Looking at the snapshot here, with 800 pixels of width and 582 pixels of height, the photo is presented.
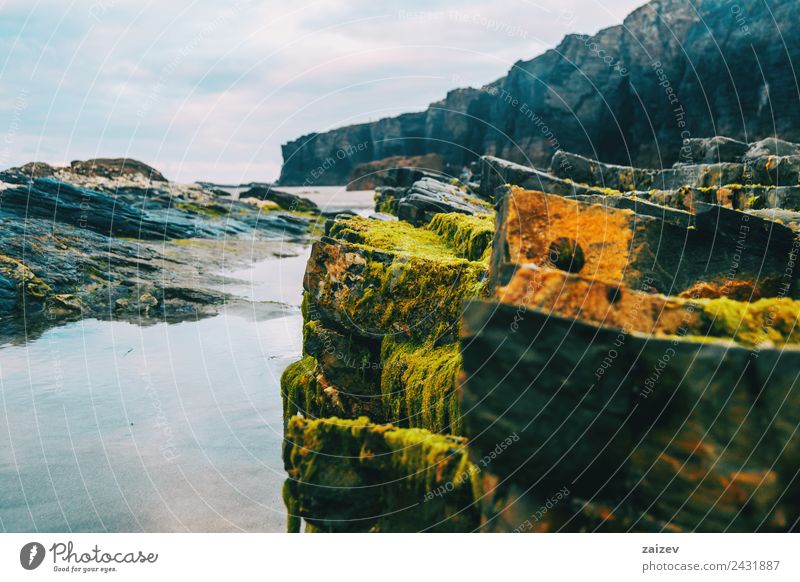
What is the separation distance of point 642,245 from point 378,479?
414 cm

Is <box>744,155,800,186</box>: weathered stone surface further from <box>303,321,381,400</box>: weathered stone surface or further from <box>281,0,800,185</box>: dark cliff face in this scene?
<box>281,0,800,185</box>: dark cliff face

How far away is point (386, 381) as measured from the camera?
9961mm

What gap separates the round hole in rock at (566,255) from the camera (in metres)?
6.57

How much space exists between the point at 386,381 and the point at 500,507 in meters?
5.00

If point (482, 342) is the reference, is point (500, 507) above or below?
below

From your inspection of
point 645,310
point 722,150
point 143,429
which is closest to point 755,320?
point 645,310

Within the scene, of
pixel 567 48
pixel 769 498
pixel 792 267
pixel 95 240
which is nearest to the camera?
pixel 769 498

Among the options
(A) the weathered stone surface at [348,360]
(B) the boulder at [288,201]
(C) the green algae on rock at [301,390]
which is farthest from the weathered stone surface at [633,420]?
(B) the boulder at [288,201]

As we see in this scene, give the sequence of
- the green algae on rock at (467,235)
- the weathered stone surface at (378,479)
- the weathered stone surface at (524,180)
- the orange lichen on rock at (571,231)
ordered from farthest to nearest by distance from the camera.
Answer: the weathered stone surface at (524,180) < the green algae on rock at (467,235) < the orange lichen on rock at (571,231) < the weathered stone surface at (378,479)

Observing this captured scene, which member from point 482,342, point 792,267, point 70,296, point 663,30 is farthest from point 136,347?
point 663,30

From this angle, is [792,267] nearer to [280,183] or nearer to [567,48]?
[567,48]

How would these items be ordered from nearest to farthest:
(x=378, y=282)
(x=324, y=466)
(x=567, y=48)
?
(x=324, y=466)
(x=378, y=282)
(x=567, y=48)

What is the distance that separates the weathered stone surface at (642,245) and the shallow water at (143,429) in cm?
537

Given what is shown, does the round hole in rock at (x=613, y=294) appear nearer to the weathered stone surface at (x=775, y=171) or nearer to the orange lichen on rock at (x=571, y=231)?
the orange lichen on rock at (x=571, y=231)
